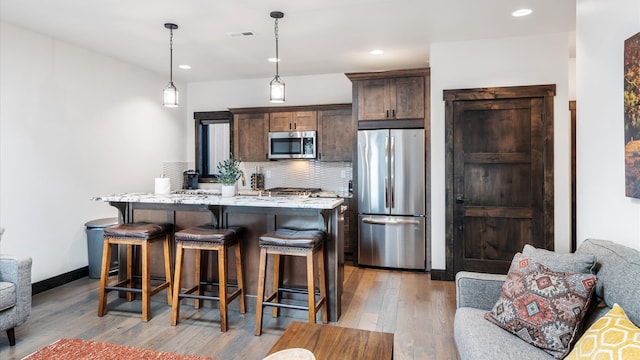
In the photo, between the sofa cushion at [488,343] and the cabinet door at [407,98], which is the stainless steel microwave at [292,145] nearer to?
the cabinet door at [407,98]

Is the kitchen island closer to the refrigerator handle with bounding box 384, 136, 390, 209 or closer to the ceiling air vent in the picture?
the refrigerator handle with bounding box 384, 136, 390, 209

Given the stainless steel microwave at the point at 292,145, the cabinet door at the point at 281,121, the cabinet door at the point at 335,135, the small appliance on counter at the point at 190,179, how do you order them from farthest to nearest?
the small appliance on counter at the point at 190,179, the cabinet door at the point at 281,121, the stainless steel microwave at the point at 292,145, the cabinet door at the point at 335,135

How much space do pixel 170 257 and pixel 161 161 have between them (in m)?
2.68

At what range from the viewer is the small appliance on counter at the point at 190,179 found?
6070mm

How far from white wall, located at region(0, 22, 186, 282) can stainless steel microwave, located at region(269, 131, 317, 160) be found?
1.82m

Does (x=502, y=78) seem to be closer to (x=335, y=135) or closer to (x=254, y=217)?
(x=335, y=135)

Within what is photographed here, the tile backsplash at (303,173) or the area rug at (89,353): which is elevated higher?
the tile backsplash at (303,173)

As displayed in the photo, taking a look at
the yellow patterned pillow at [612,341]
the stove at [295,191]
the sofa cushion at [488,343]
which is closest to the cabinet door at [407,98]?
the stove at [295,191]

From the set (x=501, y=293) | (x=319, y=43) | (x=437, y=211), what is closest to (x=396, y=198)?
(x=437, y=211)

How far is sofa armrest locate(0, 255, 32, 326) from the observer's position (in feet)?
8.55

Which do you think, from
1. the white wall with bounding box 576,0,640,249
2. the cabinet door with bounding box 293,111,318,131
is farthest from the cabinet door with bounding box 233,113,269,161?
the white wall with bounding box 576,0,640,249

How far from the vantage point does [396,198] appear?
15.0 feet

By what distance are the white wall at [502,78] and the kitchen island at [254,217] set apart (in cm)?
156

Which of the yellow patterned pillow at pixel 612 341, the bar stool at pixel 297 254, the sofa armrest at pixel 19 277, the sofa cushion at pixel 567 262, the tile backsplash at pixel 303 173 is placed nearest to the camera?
Answer: the yellow patterned pillow at pixel 612 341
